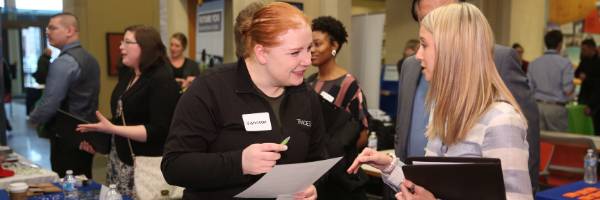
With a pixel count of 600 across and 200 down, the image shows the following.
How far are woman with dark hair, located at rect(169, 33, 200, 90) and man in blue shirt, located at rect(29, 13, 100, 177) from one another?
1.57m

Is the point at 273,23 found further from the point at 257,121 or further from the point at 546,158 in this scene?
the point at 546,158

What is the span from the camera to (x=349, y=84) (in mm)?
2988

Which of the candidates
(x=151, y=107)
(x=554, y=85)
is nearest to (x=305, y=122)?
(x=151, y=107)

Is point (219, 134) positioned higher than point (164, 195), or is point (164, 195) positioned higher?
point (219, 134)

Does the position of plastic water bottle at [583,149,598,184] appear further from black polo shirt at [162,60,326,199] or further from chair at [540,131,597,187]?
black polo shirt at [162,60,326,199]

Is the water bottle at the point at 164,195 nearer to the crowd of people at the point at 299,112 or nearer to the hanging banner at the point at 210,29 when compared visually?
the crowd of people at the point at 299,112

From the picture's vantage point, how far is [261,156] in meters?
1.38

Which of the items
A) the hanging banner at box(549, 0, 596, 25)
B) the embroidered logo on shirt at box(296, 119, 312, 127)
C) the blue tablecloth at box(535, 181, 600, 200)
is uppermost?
the hanging banner at box(549, 0, 596, 25)

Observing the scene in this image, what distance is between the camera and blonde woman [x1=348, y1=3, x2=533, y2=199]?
1416 mm

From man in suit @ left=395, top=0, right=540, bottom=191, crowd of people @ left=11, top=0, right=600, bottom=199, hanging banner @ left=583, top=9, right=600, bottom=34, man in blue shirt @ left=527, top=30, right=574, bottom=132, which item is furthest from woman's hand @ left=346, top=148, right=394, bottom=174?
hanging banner @ left=583, top=9, right=600, bottom=34

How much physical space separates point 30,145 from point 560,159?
6.87 meters

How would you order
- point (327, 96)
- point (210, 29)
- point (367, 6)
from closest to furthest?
point (327, 96) < point (210, 29) < point (367, 6)

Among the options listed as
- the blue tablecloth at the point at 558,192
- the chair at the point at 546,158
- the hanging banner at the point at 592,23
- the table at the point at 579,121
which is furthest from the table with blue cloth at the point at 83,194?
the hanging banner at the point at 592,23

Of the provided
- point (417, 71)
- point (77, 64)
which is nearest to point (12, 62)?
point (77, 64)
